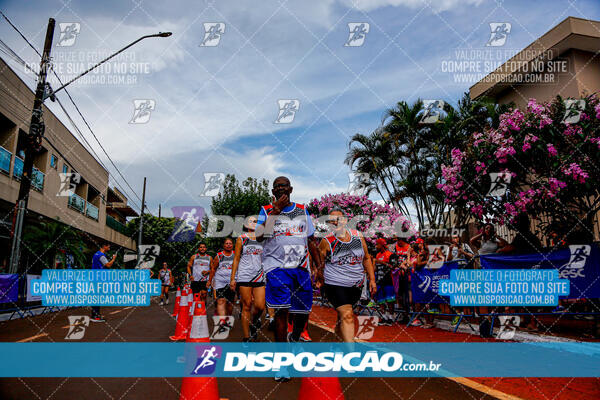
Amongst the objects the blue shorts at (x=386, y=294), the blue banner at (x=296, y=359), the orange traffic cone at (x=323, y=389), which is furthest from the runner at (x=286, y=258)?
the blue shorts at (x=386, y=294)

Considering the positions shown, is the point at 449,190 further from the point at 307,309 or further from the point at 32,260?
the point at 32,260

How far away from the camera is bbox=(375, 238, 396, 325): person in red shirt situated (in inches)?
411

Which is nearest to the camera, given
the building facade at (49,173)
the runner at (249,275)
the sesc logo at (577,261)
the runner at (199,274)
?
the runner at (249,275)

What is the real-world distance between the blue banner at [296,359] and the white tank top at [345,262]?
816 millimetres

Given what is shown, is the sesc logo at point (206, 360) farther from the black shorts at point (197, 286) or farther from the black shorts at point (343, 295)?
the black shorts at point (197, 286)

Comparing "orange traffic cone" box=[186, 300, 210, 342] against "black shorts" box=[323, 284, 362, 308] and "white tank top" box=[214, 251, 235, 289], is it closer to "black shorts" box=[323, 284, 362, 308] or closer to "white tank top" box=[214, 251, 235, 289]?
"black shorts" box=[323, 284, 362, 308]

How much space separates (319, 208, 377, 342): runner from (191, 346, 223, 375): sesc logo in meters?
1.46

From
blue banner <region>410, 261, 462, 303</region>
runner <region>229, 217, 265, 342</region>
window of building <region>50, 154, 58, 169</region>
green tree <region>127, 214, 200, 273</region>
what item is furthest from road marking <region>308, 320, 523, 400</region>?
green tree <region>127, 214, 200, 273</region>

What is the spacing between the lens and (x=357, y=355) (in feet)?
17.9

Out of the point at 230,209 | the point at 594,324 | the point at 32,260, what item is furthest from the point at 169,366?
the point at 230,209

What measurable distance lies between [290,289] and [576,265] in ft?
16.5

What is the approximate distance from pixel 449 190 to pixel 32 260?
1557 cm

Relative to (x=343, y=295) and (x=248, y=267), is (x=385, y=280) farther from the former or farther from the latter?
(x=343, y=295)

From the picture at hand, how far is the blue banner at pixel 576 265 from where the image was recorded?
6508 mm
